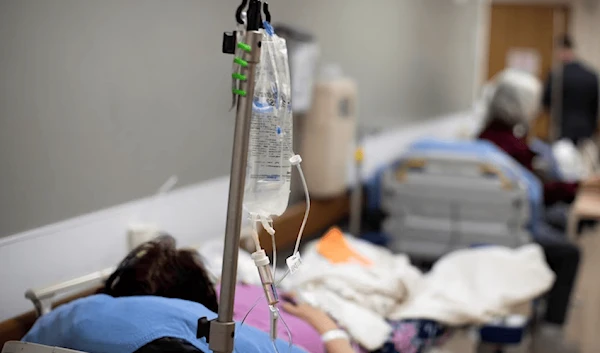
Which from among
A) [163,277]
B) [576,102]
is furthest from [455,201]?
[576,102]

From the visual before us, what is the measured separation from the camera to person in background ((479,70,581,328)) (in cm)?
342

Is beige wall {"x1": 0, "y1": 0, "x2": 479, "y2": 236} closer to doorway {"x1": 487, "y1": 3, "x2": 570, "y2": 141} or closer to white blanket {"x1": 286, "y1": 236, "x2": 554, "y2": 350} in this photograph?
white blanket {"x1": 286, "y1": 236, "x2": 554, "y2": 350}

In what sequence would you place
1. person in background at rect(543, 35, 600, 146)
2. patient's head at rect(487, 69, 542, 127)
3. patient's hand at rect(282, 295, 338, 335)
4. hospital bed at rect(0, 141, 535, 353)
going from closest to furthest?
patient's hand at rect(282, 295, 338, 335)
hospital bed at rect(0, 141, 535, 353)
patient's head at rect(487, 69, 542, 127)
person in background at rect(543, 35, 600, 146)

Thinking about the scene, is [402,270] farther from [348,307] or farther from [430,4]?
[430,4]

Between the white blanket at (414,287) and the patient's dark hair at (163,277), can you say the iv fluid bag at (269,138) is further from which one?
the white blanket at (414,287)

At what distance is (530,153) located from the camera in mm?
3965

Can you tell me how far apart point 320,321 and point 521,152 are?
2378 millimetres

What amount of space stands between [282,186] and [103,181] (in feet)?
3.26

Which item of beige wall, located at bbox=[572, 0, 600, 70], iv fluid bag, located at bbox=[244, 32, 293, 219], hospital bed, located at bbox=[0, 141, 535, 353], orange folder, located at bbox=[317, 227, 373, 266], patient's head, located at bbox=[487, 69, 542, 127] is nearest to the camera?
iv fluid bag, located at bbox=[244, 32, 293, 219]

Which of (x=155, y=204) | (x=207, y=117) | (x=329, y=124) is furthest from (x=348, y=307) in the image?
(x=329, y=124)

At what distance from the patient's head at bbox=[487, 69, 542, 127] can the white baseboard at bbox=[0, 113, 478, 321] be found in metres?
2.10

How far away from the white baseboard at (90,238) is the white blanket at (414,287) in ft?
1.33

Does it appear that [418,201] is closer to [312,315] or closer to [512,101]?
[512,101]

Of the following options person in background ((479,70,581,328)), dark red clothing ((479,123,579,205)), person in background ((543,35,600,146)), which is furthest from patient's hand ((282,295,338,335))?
person in background ((543,35,600,146))
